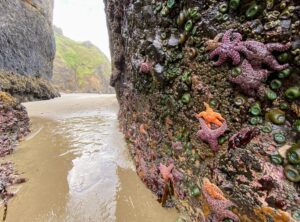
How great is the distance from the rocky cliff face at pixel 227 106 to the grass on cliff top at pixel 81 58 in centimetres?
3771

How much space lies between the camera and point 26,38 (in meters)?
15.5

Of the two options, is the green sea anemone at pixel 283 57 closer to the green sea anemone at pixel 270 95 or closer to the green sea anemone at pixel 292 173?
the green sea anemone at pixel 270 95

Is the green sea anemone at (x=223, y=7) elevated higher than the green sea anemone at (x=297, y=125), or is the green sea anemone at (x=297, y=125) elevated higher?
the green sea anemone at (x=223, y=7)

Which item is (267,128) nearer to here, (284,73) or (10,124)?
(284,73)

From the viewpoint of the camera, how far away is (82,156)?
16.5ft

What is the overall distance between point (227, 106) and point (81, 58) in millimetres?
46999

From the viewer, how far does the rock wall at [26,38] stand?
13.4 m

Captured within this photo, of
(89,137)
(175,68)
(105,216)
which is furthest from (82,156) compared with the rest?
(175,68)

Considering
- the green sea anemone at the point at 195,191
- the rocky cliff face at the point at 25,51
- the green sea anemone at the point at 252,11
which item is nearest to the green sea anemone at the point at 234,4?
the green sea anemone at the point at 252,11

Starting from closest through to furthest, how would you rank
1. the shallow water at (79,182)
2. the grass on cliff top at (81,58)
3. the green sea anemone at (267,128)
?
1. the green sea anemone at (267,128)
2. the shallow water at (79,182)
3. the grass on cliff top at (81,58)

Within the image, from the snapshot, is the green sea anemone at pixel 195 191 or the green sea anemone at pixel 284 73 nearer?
the green sea anemone at pixel 284 73

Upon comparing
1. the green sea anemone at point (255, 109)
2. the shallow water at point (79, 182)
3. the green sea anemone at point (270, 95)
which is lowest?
the shallow water at point (79, 182)

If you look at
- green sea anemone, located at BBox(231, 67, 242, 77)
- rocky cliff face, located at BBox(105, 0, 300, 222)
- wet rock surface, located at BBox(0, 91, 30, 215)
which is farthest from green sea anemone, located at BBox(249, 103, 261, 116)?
wet rock surface, located at BBox(0, 91, 30, 215)

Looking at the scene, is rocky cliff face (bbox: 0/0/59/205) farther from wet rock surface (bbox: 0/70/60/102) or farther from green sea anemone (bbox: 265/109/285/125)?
green sea anemone (bbox: 265/109/285/125)
